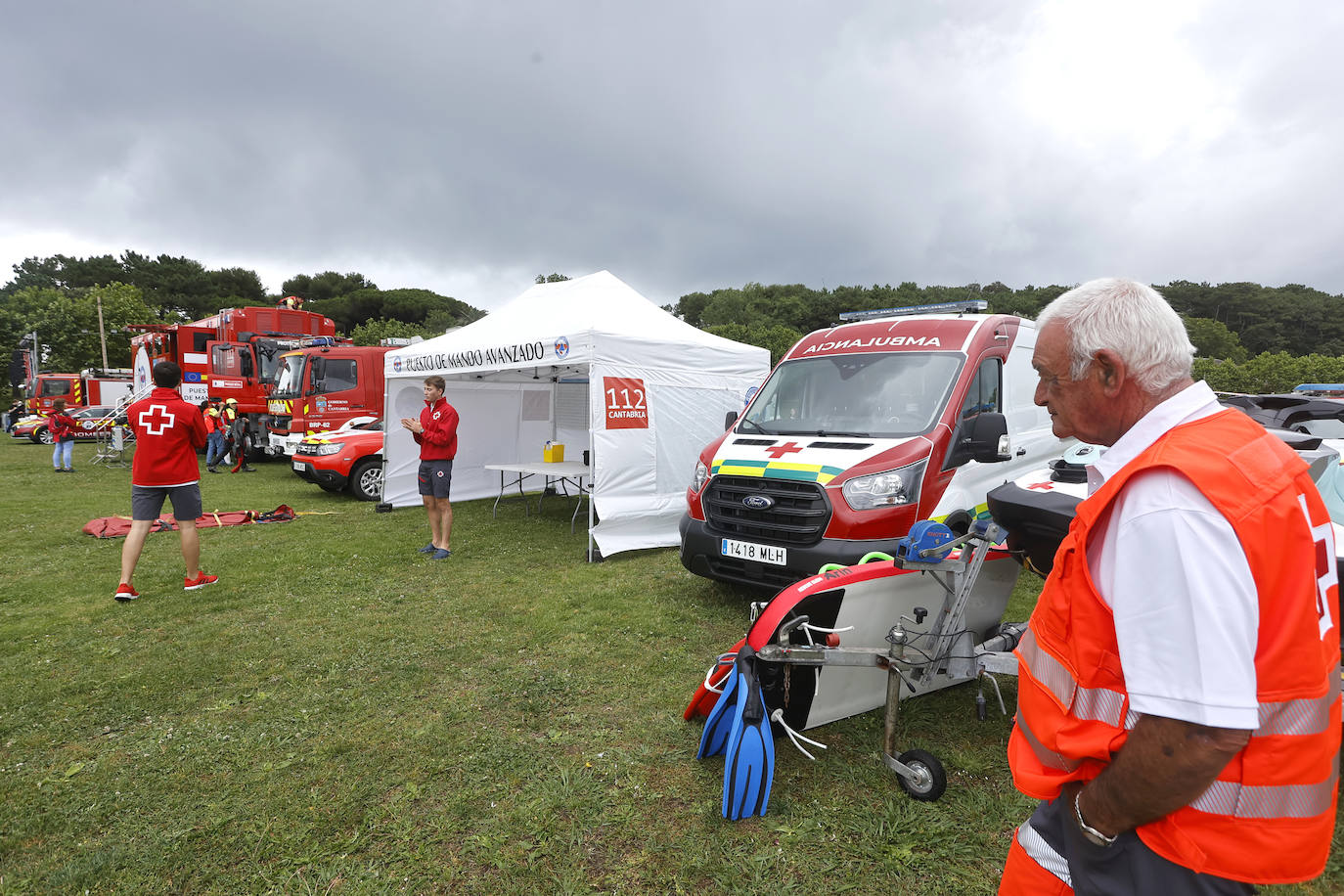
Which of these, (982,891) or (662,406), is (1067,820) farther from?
(662,406)

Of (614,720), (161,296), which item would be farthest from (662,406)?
(161,296)

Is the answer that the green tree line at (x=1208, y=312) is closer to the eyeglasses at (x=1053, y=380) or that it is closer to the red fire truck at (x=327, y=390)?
the red fire truck at (x=327, y=390)

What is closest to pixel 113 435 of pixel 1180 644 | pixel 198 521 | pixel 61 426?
pixel 61 426

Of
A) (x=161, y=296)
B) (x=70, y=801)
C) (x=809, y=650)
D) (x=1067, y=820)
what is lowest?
(x=70, y=801)

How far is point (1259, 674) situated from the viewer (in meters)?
0.97

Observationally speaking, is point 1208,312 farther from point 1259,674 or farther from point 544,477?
point 1259,674

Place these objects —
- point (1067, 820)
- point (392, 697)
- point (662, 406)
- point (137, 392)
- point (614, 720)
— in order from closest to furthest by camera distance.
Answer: point (1067, 820), point (614, 720), point (392, 697), point (662, 406), point (137, 392)

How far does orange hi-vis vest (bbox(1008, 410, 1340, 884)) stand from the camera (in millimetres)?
937

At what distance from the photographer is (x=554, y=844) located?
8.43ft

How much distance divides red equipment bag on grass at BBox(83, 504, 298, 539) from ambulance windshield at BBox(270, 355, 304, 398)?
4.63 meters

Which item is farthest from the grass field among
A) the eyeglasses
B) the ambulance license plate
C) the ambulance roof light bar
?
the ambulance roof light bar

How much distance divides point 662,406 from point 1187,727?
6.55 meters

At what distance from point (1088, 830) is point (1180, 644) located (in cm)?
43

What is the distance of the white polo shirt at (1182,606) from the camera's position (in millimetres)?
917
